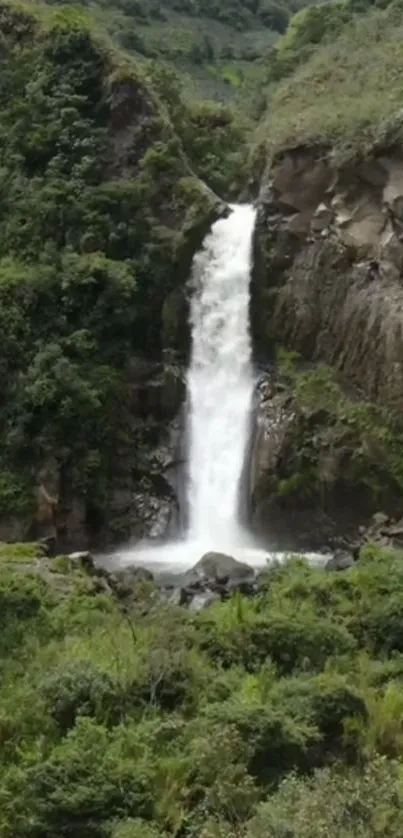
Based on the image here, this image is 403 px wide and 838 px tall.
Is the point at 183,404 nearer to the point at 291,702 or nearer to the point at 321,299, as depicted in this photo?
the point at 321,299

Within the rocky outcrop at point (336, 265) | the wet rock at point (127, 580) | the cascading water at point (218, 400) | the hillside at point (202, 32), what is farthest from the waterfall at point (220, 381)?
the hillside at point (202, 32)

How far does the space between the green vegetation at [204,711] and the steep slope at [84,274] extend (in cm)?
917

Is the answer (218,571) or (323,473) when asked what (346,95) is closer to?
(323,473)

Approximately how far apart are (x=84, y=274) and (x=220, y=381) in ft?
14.5

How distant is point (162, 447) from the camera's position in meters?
27.3

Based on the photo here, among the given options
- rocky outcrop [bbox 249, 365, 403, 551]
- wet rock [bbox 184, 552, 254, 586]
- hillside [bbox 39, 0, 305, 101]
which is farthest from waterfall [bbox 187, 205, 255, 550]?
hillside [bbox 39, 0, 305, 101]

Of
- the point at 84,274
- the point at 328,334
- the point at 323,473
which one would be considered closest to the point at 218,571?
the point at 323,473

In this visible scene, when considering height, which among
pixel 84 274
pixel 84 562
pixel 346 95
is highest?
pixel 346 95

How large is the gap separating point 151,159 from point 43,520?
36.1ft

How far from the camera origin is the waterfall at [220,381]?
26297 mm

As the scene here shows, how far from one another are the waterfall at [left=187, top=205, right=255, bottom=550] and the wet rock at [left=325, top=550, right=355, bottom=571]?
3.73 m

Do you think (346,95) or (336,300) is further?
(346,95)

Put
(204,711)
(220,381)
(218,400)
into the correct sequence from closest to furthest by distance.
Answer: (204,711) → (218,400) → (220,381)

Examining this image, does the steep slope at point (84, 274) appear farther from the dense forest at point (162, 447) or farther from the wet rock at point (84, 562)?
the wet rock at point (84, 562)
